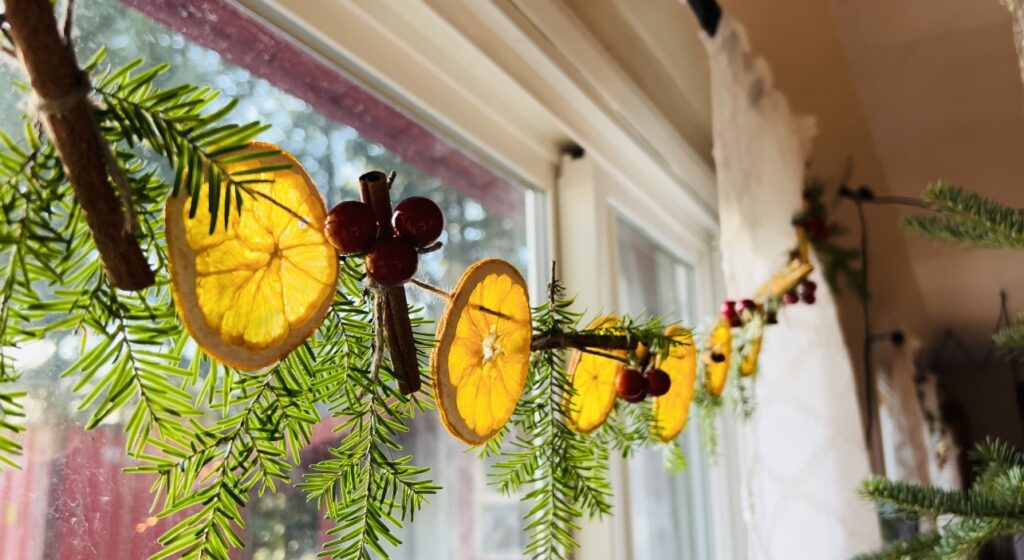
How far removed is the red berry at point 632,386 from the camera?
47 centimetres

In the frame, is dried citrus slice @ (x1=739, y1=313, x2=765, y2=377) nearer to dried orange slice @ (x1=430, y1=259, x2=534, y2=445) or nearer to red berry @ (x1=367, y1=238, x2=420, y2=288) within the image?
dried orange slice @ (x1=430, y1=259, x2=534, y2=445)

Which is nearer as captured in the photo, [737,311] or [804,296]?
[737,311]

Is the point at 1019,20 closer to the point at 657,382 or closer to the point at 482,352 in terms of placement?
the point at 657,382

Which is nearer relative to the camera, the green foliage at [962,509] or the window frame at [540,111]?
the green foliage at [962,509]

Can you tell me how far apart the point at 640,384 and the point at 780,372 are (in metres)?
0.66

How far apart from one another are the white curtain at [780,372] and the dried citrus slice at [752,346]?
198mm

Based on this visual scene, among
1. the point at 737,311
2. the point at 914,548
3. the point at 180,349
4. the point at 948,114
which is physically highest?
the point at 948,114

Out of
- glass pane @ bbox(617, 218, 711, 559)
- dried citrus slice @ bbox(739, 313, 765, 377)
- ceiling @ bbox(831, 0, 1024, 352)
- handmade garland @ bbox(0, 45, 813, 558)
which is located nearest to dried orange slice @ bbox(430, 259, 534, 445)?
handmade garland @ bbox(0, 45, 813, 558)

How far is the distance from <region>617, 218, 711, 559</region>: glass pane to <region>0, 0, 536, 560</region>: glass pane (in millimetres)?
286

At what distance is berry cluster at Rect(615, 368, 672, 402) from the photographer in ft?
1.55

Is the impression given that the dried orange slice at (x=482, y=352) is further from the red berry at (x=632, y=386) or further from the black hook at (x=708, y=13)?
the black hook at (x=708, y=13)

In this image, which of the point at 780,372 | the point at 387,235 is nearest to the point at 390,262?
the point at 387,235

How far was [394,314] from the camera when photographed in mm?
331

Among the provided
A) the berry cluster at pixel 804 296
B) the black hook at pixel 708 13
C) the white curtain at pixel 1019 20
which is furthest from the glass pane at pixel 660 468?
the white curtain at pixel 1019 20
